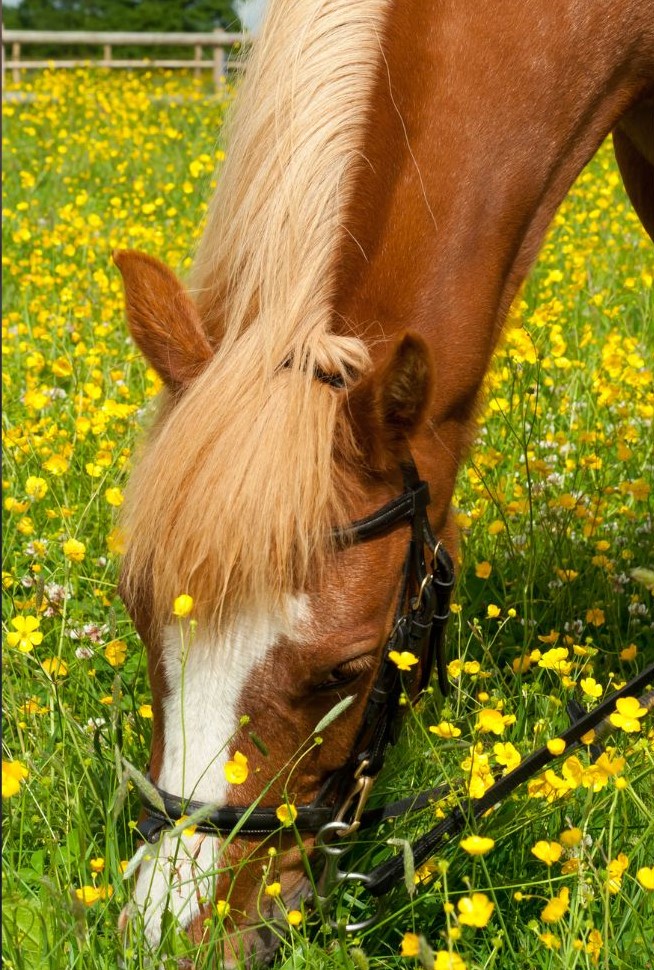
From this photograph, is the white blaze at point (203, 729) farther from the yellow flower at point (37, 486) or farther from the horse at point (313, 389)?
the yellow flower at point (37, 486)

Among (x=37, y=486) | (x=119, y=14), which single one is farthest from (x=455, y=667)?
(x=119, y=14)

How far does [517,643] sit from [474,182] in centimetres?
147

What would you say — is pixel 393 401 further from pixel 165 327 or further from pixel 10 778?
pixel 10 778

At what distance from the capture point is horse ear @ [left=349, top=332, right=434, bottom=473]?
5.95ft

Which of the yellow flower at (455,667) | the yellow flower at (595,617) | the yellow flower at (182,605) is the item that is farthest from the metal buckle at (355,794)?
the yellow flower at (595,617)

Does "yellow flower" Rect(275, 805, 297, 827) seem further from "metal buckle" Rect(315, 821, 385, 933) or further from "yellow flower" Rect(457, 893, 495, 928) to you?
"yellow flower" Rect(457, 893, 495, 928)

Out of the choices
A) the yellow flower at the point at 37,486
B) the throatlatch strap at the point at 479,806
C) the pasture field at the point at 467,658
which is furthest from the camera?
the yellow flower at the point at 37,486

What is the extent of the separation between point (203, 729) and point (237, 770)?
0.11m

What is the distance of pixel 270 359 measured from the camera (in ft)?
6.18

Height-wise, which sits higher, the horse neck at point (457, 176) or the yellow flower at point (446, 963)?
the horse neck at point (457, 176)

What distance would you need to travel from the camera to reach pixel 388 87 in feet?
7.00

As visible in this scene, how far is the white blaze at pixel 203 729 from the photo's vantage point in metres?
1.81

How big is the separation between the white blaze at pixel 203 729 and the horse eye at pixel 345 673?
0.41 feet

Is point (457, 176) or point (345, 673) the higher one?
point (457, 176)
